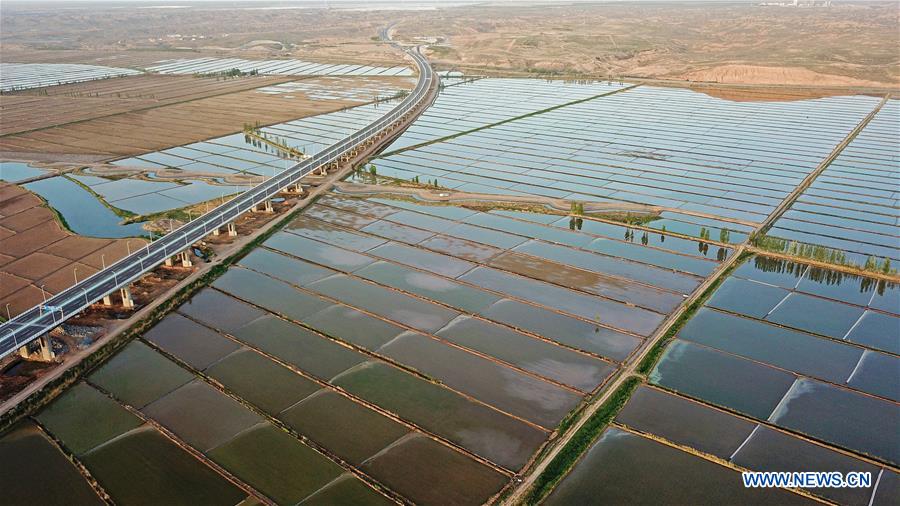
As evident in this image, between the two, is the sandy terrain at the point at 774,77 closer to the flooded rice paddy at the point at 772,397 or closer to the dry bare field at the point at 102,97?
the dry bare field at the point at 102,97

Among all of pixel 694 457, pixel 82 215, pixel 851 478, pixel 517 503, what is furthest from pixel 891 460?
pixel 82 215

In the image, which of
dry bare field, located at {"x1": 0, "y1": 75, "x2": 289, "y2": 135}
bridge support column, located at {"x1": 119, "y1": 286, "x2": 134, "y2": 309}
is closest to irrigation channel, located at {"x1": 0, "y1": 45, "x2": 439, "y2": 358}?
bridge support column, located at {"x1": 119, "y1": 286, "x2": 134, "y2": 309}

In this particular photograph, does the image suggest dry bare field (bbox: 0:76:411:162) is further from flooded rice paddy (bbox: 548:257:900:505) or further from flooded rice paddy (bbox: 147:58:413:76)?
flooded rice paddy (bbox: 548:257:900:505)

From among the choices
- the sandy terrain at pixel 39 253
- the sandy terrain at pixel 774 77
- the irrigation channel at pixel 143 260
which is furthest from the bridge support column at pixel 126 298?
the sandy terrain at pixel 774 77

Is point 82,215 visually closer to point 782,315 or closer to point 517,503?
point 517,503

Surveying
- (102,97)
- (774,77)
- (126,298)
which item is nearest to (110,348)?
(126,298)
